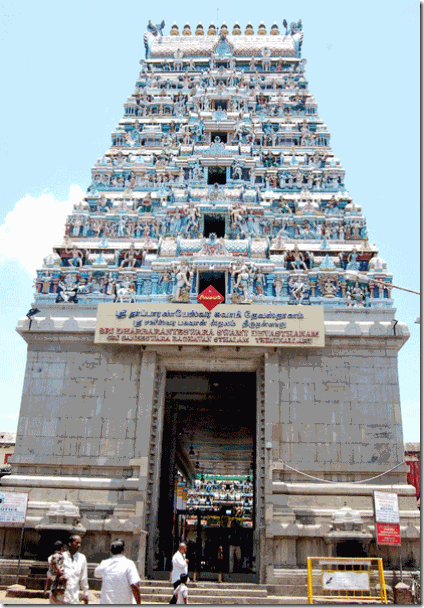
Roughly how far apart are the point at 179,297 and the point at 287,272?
4180mm

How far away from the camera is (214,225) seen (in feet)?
81.6

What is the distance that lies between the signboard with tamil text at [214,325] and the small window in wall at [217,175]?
8417 mm

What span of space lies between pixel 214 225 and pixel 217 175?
2.93 meters

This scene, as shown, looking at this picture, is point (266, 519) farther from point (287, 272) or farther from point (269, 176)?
point (269, 176)

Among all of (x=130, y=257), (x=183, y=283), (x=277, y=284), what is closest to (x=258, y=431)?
(x=277, y=284)

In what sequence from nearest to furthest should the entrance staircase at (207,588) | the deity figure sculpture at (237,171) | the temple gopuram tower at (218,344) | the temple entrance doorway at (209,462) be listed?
the entrance staircase at (207,588) < the temple gopuram tower at (218,344) < the temple entrance doorway at (209,462) < the deity figure sculpture at (237,171)

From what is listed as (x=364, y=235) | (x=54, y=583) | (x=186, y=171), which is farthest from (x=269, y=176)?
(x=54, y=583)

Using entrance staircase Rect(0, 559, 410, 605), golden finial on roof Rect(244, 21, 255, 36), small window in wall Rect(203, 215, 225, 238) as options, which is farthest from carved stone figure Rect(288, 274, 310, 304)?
golden finial on roof Rect(244, 21, 255, 36)

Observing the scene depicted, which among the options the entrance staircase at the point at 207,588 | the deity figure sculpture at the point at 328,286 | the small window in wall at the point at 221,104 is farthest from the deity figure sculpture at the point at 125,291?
the small window in wall at the point at 221,104

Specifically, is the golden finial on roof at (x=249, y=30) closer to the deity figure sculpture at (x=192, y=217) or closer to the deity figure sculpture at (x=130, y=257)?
the deity figure sculpture at (x=192, y=217)

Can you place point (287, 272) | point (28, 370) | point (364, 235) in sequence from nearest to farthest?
1. point (28, 370)
2. point (287, 272)
3. point (364, 235)

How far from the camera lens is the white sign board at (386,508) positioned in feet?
54.5

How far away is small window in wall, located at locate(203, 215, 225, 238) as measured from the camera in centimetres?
2448

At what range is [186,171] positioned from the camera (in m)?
26.1
